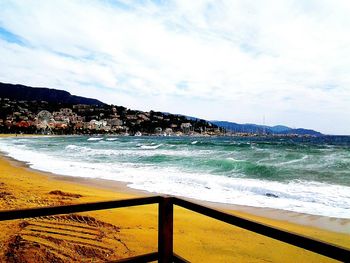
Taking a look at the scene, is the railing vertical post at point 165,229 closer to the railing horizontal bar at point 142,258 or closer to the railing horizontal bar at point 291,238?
the railing horizontal bar at point 142,258

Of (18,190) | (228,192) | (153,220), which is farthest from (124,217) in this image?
(228,192)

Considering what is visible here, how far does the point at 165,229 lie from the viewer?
9.01ft

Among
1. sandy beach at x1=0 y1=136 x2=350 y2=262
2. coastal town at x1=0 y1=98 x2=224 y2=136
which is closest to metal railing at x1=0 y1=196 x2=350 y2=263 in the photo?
sandy beach at x1=0 y1=136 x2=350 y2=262

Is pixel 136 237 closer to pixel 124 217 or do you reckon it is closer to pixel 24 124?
pixel 124 217

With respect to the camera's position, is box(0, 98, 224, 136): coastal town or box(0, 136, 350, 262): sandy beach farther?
box(0, 98, 224, 136): coastal town

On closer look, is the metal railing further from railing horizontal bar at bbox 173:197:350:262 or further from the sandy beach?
the sandy beach

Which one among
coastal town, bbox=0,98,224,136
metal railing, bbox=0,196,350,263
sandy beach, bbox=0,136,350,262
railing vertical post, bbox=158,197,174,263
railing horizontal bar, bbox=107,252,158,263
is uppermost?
coastal town, bbox=0,98,224,136

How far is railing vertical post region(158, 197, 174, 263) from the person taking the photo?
8.98ft

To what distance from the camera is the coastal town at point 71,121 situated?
150750 millimetres

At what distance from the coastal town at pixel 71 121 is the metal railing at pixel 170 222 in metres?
149

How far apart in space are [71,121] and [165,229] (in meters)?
180

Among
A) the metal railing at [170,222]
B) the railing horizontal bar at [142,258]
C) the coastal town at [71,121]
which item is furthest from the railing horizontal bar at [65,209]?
the coastal town at [71,121]

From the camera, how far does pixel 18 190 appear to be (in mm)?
10070

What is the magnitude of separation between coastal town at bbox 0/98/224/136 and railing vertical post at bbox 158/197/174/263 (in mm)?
148737
